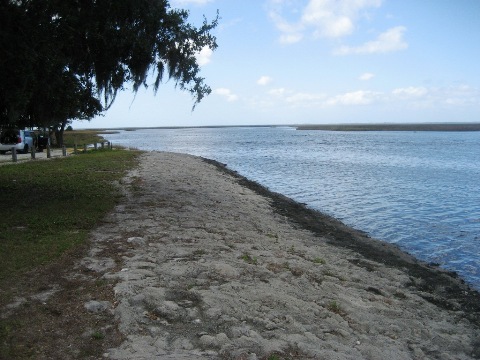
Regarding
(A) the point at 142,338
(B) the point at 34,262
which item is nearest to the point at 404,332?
(A) the point at 142,338

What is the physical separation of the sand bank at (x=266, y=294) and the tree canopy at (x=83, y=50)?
429 centimetres

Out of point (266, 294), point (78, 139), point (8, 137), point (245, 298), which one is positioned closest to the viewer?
point (245, 298)

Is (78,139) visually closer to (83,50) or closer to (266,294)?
(83,50)

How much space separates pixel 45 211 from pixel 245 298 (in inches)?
276

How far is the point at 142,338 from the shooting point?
17.0 ft

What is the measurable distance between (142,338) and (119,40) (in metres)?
9.81

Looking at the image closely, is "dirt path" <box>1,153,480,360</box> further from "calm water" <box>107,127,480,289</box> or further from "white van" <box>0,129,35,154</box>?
"white van" <box>0,129,35,154</box>

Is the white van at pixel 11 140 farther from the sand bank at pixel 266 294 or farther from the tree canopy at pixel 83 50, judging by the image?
the sand bank at pixel 266 294

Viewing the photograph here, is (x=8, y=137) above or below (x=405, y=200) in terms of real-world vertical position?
above

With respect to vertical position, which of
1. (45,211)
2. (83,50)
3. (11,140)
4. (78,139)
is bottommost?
(45,211)

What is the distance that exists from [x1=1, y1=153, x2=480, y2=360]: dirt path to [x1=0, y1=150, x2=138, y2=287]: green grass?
0.65 metres

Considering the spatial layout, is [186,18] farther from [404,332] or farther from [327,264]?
[404,332]

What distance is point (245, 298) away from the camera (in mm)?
6645

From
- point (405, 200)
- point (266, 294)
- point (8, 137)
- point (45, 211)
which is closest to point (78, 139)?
point (8, 137)
